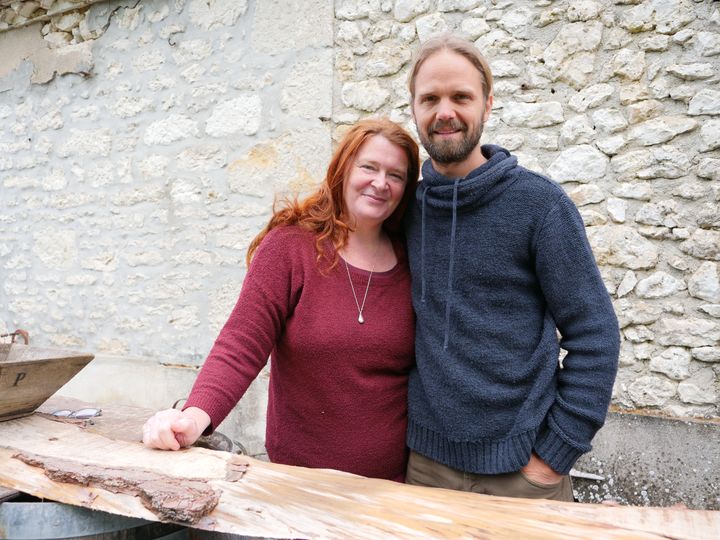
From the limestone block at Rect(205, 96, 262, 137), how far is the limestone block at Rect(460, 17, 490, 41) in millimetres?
1407

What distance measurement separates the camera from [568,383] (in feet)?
5.39

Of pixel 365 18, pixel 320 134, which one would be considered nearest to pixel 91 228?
pixel 320 134

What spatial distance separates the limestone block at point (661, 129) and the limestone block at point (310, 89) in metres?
1.78

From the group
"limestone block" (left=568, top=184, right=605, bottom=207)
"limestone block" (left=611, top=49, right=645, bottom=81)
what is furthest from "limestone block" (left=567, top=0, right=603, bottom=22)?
"limestone block" (left=568, top=184, right=605, bottom=207)

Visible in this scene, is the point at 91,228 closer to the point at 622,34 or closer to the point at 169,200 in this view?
the point at 169,200

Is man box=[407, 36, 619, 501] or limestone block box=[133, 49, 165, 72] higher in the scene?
limestone block box=[133, 49, 165, 72]

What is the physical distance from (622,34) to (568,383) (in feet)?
6.98

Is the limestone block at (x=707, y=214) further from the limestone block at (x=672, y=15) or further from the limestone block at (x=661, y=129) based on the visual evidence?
the limestone block at (x=672, y=15)

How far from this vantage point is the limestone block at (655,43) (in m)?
2.85

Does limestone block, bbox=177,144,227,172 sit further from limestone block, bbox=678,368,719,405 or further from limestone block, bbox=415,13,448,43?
limestone block, bbox=678,368,719,405

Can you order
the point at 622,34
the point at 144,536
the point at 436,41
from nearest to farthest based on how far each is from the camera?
the point at 144,536
the point at 436,41
the point at 622,34

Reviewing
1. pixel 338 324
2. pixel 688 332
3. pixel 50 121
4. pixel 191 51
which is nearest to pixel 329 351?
pixel 338 324

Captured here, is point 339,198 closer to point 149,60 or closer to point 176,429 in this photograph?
point 176,429

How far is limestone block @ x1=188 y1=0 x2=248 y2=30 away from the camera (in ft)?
12.8
